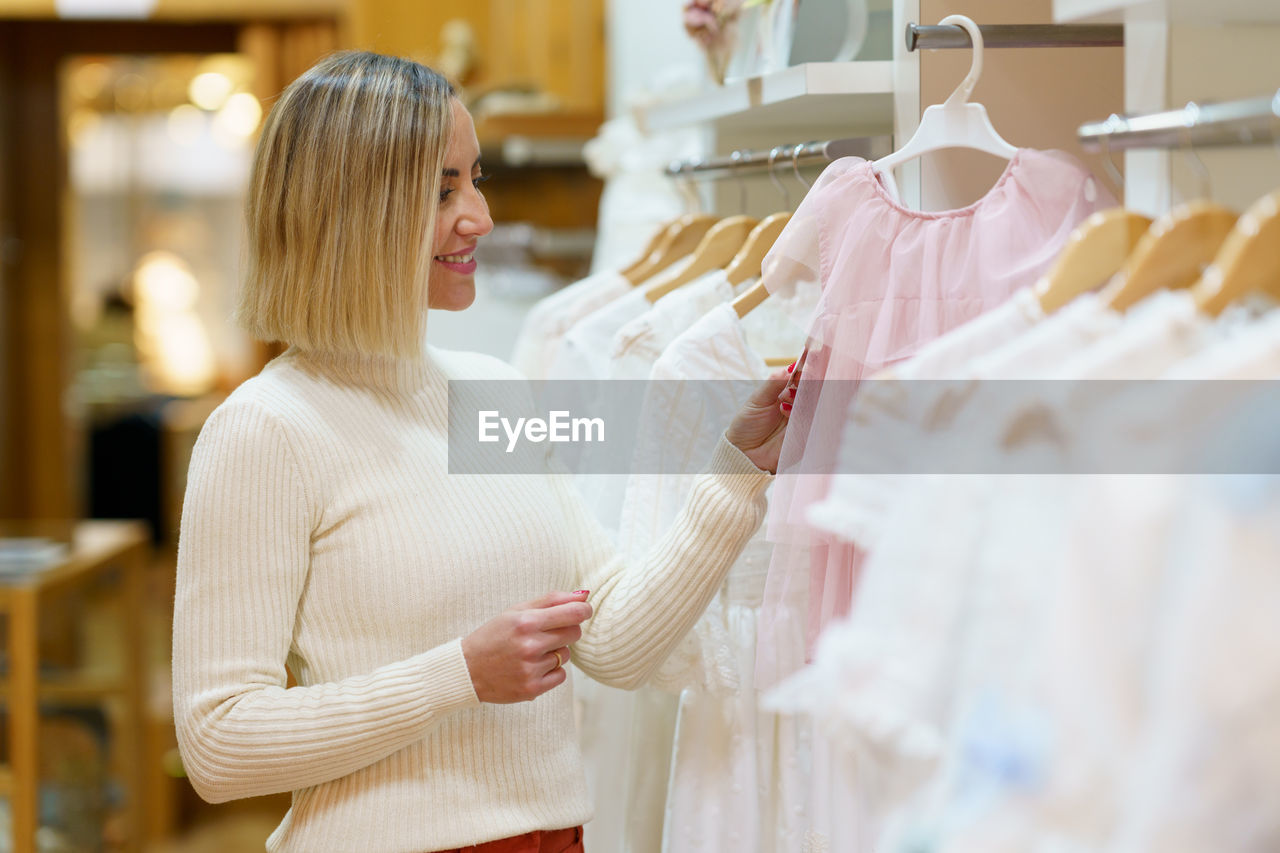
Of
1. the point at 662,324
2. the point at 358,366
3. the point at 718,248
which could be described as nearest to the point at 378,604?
the point at 358,366

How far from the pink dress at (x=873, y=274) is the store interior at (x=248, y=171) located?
66 millimetres

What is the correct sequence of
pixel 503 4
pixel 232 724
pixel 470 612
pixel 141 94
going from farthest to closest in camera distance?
pixel 141 94
pixel 503 4
pixel 470 612
pixel 232 724

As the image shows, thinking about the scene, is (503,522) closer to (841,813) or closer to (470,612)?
(470,612)

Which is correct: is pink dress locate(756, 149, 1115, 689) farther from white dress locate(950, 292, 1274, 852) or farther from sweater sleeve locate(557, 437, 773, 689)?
white dress locate(950, 292, 1274, 852)

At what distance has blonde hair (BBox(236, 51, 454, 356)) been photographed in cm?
123

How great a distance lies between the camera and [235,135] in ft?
17.3

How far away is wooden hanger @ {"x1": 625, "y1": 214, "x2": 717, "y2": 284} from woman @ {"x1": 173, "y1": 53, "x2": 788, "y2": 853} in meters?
0.45

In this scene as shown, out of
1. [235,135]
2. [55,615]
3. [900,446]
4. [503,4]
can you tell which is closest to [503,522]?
[900,446]

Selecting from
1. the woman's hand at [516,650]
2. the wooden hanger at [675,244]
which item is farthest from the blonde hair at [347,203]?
the wooden hanger at [675,244]

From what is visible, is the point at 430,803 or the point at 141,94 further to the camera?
the point at 141,94

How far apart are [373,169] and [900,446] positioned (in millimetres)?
634

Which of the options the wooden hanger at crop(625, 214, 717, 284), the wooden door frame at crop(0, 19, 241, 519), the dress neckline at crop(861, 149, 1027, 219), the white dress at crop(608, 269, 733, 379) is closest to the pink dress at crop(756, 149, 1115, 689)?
the dress neckline at crop(861, 149, 1027, 219)

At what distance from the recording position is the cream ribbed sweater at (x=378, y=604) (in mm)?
1177

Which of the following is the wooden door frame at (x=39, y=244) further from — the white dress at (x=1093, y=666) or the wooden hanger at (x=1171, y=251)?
the white dress at (x=1093, y=666)
